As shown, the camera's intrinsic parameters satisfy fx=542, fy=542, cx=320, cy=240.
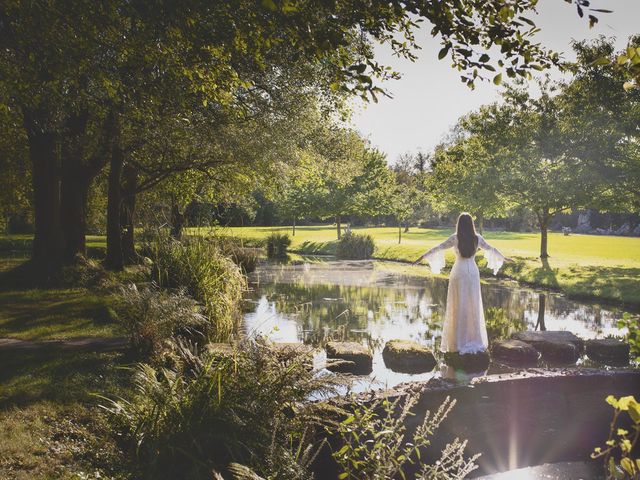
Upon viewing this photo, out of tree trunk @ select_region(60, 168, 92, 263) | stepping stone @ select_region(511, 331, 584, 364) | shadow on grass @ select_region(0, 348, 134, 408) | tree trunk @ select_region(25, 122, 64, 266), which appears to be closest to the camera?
shadow on grass @ select_region(0, 348, 134, 408)

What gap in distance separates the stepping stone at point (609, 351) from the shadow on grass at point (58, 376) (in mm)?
8879

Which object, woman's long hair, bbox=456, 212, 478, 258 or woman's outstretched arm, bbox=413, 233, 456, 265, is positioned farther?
→ woman's outstretched arm, bbox=413, 233, 456, 265

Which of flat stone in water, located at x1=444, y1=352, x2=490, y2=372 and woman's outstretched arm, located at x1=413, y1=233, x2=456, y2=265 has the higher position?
woman's outstretched arm, located at x1=413, y1=233, x2=456, y2=265

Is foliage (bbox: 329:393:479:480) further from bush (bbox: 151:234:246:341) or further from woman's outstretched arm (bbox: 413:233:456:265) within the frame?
woman's outstretched arm (bbox: 413:233:456:265)

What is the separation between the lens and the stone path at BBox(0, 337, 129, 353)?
8375mm

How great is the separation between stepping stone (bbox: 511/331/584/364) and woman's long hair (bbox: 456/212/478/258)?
8.38 feet

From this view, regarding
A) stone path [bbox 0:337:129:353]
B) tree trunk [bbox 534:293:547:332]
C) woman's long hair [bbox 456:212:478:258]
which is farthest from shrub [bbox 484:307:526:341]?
stone path [bbox 0:337:129:353]

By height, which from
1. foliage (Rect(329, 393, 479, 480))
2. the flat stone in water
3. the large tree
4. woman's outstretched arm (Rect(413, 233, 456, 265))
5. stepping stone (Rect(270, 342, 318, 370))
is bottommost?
the flat stone in water

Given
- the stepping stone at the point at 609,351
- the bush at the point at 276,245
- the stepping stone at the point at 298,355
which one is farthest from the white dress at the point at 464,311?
the bush at the point at 276,245

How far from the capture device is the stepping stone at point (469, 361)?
999cm

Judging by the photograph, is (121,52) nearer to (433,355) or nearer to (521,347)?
(433,355)

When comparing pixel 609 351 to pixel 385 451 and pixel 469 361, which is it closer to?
pixel 469 361

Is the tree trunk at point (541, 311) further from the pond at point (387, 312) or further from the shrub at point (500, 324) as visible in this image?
the shrub at point (500, 324)

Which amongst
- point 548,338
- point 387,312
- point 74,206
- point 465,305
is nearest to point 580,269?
point 387,312
